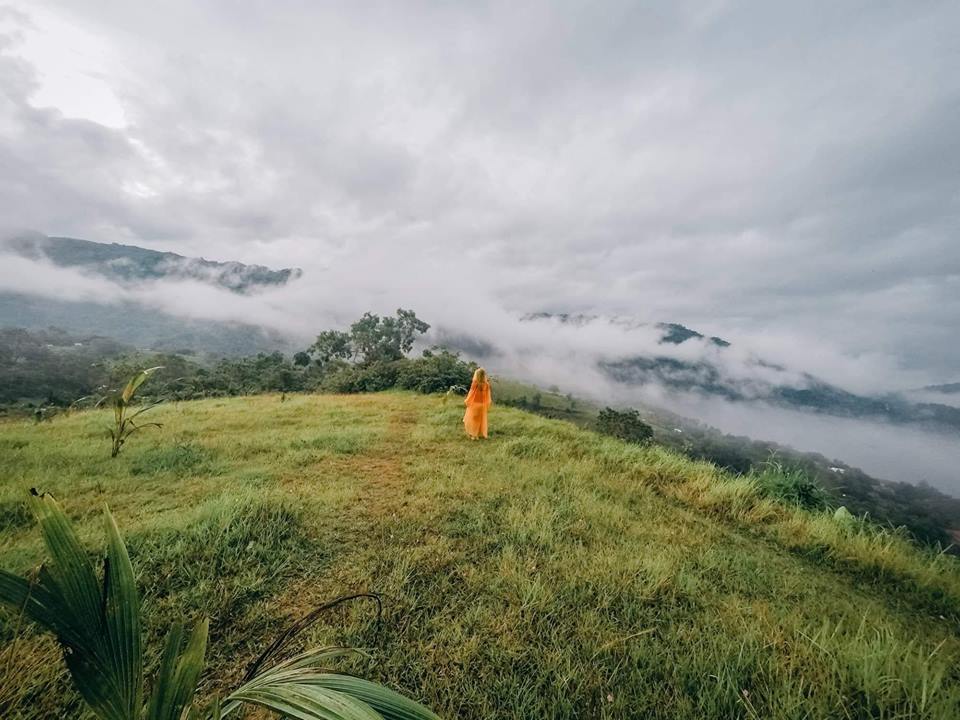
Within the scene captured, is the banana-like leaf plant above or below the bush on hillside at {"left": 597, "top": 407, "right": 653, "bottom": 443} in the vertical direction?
above

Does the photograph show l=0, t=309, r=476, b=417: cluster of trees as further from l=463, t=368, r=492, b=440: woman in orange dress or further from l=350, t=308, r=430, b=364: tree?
l=463, t=368, r=492, b=440: woman in orange dress

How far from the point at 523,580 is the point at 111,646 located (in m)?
3.03

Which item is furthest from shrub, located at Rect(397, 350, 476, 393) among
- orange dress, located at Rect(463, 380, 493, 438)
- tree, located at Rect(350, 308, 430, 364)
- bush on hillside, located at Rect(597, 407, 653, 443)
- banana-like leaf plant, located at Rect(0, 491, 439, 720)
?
tree, located at Rect(350, 308, 430, 364)

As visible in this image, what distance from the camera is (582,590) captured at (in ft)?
11.3

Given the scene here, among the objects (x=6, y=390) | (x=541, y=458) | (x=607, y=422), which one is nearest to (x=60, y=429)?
(x=541, y=458)

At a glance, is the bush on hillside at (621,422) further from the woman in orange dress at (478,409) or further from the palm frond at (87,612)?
the palm frond at (87,612)

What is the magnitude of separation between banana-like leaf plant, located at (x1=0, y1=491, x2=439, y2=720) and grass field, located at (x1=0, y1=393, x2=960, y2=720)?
0.18m

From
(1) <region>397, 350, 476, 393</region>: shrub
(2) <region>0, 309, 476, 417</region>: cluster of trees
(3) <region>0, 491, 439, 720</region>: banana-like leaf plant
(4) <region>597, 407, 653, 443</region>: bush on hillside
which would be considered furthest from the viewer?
(4) <region>597, 407, 653, 443</region>: bush on hillside

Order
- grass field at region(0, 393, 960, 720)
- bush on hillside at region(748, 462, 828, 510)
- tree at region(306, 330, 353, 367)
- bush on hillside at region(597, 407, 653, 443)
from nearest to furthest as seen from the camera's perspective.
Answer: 1. grass field at region(0, 393, 960, 720)
2. bush on hillside at region(748, 462, 828, 510)
3. bush on hillside at region(597, 407, 653, 443)
4. tree at region(306, 330, 353, 367)

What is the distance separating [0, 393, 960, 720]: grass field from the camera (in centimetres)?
251

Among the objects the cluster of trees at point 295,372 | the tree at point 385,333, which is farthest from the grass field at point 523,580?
the tree at point 385,333

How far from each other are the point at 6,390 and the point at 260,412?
54644 mm

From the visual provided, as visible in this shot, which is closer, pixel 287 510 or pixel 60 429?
pixel 287 510

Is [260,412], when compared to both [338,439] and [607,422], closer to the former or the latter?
[338,439]
